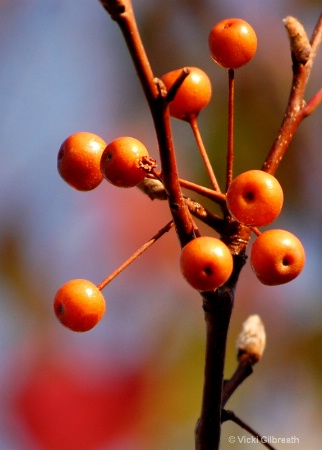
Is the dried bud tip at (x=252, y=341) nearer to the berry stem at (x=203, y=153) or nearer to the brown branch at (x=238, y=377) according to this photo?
the brown branch at (x=238, y=377)

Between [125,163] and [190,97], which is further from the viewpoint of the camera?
[190,97]

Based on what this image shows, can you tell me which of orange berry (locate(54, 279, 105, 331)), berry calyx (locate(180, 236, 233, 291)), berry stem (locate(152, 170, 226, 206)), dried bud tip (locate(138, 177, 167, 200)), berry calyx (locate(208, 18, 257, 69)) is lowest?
orange berry (locate(54, 279, 105, 331))

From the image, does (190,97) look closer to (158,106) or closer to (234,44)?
(234,44)

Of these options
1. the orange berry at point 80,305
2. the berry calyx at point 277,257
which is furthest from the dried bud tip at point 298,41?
the orange berry at point 80,305

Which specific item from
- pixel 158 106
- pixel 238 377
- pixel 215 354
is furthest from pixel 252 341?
pixel 158 106

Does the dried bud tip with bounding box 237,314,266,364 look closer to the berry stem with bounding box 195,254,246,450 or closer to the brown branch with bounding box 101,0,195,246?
the berry stem with bounding box 195,254,246,450

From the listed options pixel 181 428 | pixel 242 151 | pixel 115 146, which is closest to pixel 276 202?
pixel 115 146

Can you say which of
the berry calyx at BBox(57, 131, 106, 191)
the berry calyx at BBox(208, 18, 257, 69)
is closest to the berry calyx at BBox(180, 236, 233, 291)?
the berry calyx at BBox(57, 131, 106, 191)

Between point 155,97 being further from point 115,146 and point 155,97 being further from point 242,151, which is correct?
point 242,151
